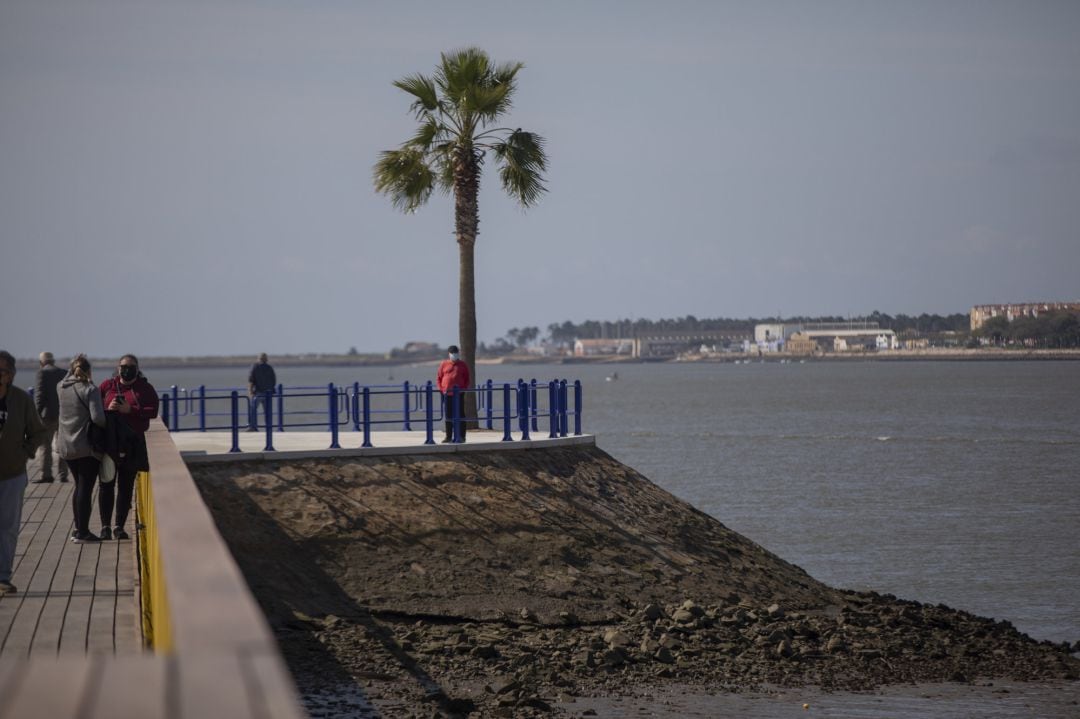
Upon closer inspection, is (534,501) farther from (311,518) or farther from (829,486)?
(829,486)

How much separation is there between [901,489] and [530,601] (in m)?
27.1

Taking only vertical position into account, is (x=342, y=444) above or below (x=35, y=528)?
above

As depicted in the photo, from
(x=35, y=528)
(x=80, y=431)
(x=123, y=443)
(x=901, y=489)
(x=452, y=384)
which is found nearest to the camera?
(x=80, y=431)

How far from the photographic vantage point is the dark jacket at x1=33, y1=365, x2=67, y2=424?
59.8 ft

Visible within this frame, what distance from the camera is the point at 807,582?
828 inches

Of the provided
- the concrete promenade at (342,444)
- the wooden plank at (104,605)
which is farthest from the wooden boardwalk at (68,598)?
the concrete promenade at (342,444)

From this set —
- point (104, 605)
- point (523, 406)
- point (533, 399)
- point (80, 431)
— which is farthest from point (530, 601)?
point (104, 605)

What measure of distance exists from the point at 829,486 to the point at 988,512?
23.6 ft

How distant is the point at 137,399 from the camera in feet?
47.2

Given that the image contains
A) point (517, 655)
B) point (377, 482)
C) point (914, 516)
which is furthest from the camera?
point (914, 516)

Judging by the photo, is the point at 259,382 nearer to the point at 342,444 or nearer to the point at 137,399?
the point at 342,444

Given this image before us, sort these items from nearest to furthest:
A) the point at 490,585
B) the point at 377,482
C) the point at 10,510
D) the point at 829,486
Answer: the point at 10,510
the point at 490,585
the point at 377,482
the point at 829,486

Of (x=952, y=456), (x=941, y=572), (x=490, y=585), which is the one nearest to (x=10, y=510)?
(x=490, y=585)

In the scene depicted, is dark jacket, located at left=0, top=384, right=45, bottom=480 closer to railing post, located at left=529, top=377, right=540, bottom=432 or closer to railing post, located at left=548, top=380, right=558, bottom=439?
railing post, located at left=529, top=377, right=540, bottom=432
